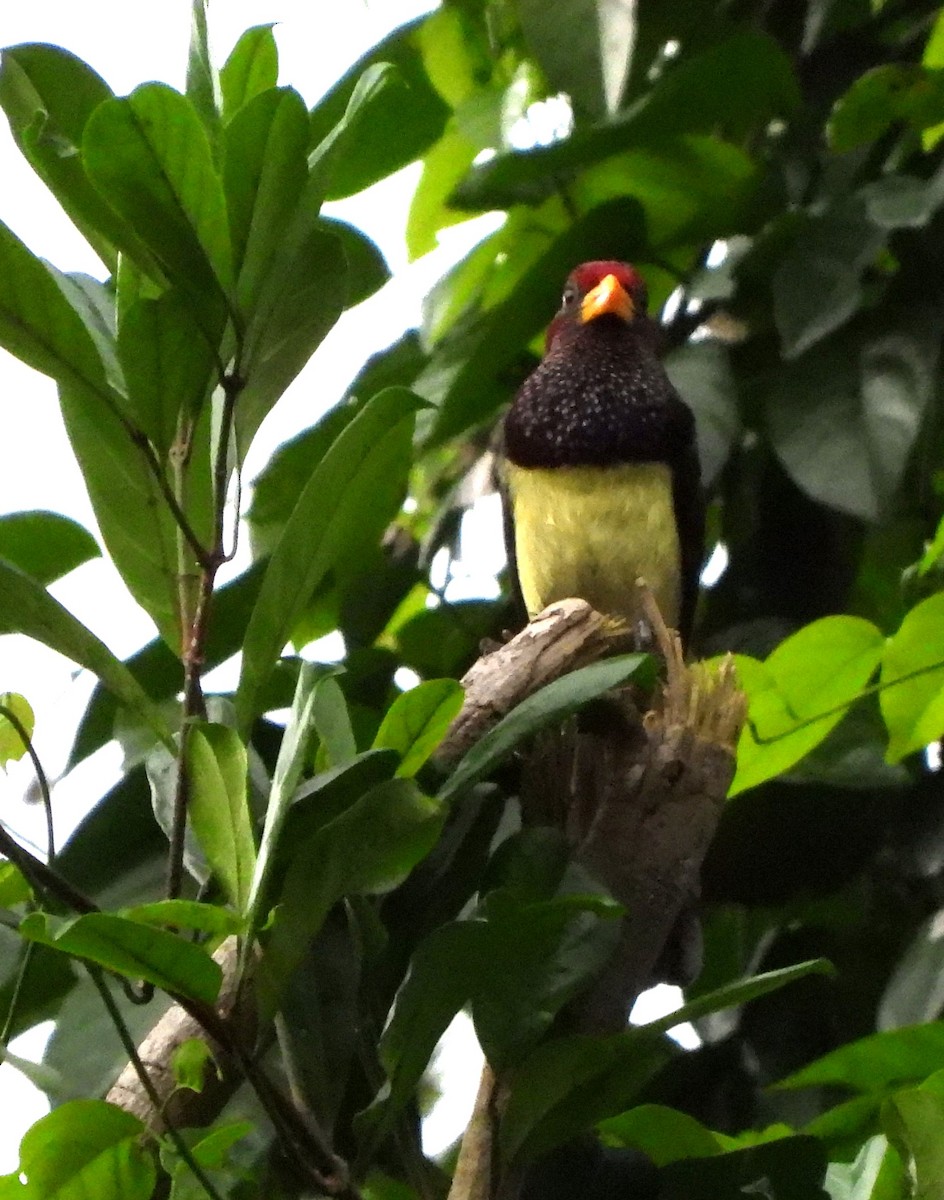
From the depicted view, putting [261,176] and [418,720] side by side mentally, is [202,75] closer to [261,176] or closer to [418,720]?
[261,176]

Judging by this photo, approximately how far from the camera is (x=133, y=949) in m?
0.62

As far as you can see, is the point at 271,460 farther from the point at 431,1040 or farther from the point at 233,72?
the point at 431,1040

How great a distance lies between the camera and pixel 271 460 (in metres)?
1.45

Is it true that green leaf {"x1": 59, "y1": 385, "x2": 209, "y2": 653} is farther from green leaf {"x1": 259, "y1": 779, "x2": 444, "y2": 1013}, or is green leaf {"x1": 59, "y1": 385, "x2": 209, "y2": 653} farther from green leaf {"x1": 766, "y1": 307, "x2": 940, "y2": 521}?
green leaf {"x1": 766, "y1": 307, "x2": 940, "y2": 521}

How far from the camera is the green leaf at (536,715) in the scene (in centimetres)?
77

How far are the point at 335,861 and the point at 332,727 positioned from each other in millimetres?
118

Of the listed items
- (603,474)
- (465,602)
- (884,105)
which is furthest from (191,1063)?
(884,105)

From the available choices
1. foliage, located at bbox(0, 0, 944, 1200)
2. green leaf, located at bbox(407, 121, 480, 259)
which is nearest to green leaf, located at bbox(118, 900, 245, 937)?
foliage, located at bbox(0, 0, 944, 1200)

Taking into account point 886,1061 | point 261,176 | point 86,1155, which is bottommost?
point 886,1061

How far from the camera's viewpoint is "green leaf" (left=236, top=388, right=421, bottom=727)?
30.1 inches

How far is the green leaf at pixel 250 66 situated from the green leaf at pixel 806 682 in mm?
469

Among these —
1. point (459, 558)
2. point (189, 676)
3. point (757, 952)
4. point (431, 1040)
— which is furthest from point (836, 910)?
point (189, 676)

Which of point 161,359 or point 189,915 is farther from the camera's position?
point 161,359

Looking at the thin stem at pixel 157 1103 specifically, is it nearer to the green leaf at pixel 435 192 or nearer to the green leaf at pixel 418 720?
the green leaf at pixel 418 720
